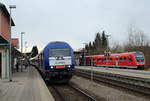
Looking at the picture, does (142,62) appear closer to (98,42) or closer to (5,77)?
(5,77)

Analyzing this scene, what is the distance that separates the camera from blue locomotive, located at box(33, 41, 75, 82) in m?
18.4

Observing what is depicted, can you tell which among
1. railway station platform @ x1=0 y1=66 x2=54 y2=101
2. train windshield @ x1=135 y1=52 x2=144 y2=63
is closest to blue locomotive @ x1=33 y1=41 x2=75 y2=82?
railway station platform @ x1=0 y1=66 x2=54 y2=101

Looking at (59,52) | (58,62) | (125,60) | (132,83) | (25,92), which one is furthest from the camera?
(125,60)

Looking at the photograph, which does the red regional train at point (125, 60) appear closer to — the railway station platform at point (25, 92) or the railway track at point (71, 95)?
the railway track at point (71, 95)

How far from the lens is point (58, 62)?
61.2ft

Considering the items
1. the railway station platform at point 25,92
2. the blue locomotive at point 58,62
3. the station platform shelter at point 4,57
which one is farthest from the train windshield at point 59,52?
the station platform shelter at point 4,57

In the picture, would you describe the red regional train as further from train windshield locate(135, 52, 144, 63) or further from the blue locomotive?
the blue locomotive

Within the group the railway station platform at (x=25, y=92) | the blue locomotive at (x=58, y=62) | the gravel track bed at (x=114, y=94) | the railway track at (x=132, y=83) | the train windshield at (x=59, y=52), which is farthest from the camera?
the train windshield at (x=59, y=52)

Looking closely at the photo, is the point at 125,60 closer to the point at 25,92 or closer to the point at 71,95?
the point at 71,95

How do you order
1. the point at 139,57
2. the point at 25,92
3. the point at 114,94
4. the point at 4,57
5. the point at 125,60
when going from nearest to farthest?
1. the point at 25,92
2. the point at 114,94
3. the point at 4,57
4. the point at 139,57
5. the point at 125,60

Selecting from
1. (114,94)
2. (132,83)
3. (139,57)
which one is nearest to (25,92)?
(114,94)

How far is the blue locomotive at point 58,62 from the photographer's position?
18362 mm

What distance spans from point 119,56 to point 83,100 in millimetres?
29573

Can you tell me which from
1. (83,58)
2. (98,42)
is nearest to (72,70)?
(83,58)
